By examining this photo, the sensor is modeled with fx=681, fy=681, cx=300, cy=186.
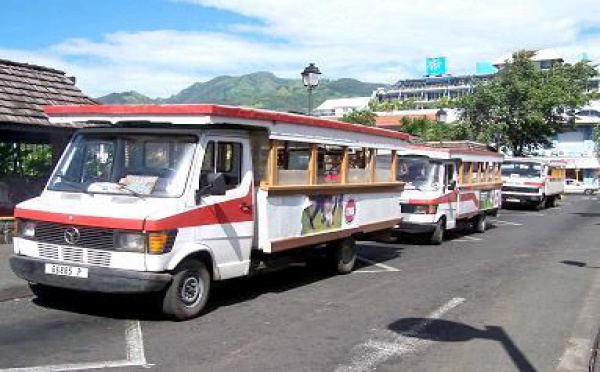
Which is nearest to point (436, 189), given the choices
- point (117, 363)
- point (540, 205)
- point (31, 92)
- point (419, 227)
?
point (419, 227)

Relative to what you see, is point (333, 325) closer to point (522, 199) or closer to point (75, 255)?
point (75, 255)

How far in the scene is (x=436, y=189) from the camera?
16.4m

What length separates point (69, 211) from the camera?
→ 7383 millimetres

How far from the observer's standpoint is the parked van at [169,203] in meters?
7.14

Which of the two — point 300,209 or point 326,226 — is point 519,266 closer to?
point 326,226

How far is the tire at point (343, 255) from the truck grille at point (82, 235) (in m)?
4.84

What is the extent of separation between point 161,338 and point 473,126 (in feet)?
126

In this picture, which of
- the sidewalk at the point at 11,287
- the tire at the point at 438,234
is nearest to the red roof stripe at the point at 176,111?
the sidewalk at the point at 11,287

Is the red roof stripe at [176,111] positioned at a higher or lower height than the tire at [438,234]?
higher

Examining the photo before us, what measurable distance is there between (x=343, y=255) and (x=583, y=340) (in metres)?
4.69

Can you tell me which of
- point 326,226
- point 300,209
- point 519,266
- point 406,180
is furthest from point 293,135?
point 406,180

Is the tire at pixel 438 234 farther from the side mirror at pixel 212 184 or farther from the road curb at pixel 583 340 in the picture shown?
the side mirror at pixel 212 184

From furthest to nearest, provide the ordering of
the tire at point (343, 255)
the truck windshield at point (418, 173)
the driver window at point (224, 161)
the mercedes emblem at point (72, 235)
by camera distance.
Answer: the truck windshield at point (418, 173), the tire at point (343, 255), the driver window at point (224, 161), the mercedes emblem at point (72, 235)

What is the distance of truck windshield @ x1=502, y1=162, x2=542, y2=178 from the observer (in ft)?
106
